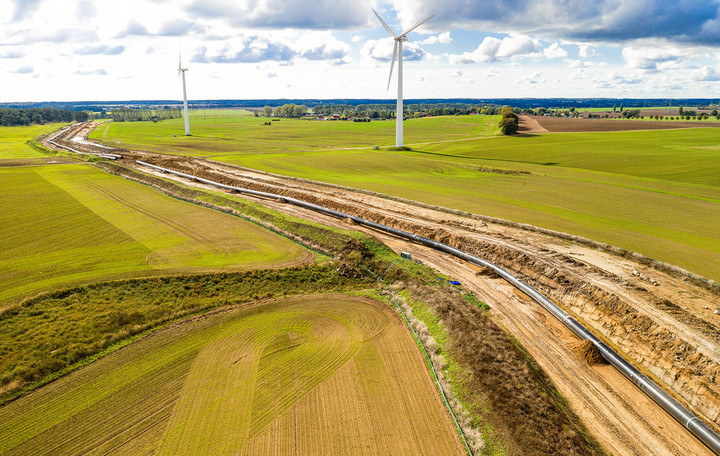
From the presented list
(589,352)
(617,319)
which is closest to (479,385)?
(589,352)

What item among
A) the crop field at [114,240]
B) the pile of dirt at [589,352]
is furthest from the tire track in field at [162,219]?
the pile of dirt at [589,352]

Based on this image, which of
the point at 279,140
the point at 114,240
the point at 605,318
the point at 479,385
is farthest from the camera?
the point at 279,140

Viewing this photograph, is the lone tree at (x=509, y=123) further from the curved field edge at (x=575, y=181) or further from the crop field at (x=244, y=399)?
the crop field at (x=244, y=399)

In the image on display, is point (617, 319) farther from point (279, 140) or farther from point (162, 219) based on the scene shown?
point (279, 140)

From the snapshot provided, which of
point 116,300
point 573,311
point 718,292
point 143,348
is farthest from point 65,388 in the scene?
point 718,292

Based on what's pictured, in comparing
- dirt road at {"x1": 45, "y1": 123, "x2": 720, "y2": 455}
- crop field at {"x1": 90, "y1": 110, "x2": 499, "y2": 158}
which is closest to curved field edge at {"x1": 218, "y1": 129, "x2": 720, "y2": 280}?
dirt road at {"x1": 45, "y1": 123, "x2": 720, "y2": 455}

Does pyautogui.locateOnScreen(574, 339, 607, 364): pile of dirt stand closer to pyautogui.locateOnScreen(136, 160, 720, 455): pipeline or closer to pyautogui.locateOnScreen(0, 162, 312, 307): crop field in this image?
pyautogui.locateOnScreen(136, 160, 720, 455): pipeline
